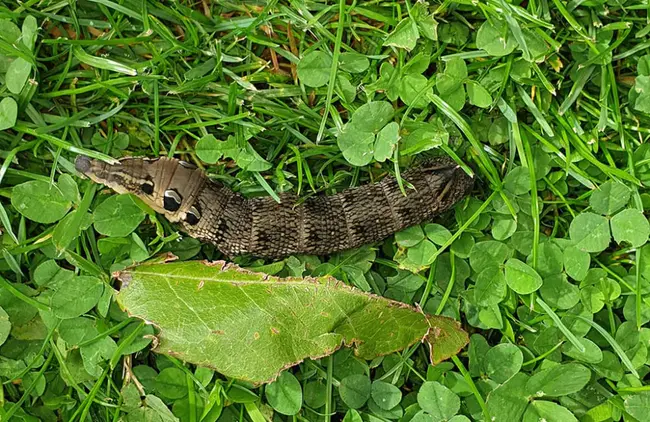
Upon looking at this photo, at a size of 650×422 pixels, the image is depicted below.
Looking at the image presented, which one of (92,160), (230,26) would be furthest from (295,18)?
(92,160)

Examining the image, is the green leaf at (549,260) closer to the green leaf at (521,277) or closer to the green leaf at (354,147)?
the green leaf at (521,277)

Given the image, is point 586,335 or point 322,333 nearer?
point 322,333

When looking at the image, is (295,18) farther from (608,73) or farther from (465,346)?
(465,346)

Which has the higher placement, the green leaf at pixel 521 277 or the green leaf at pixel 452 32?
the green leaf at pixel 452 32

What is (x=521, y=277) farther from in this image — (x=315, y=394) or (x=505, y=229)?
(x=315, y=394)

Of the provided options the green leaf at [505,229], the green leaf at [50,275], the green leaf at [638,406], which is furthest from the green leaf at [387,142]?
the green leaf at [638,406]

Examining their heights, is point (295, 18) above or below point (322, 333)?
above

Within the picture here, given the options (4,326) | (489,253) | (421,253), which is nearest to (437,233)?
(421,253)
